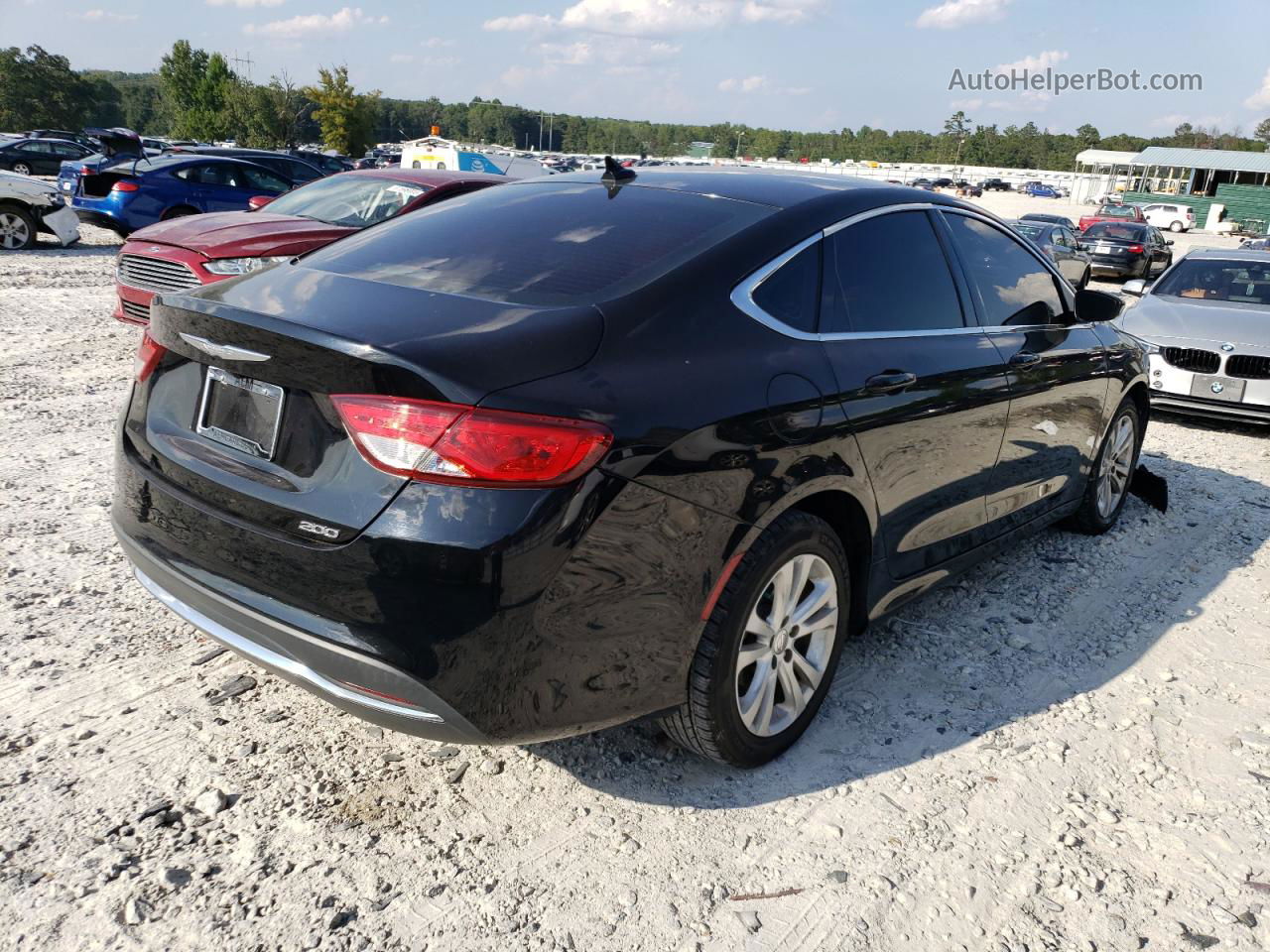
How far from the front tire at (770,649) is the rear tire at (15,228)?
15907 mm

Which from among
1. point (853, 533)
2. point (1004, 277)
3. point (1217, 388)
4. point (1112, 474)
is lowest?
point (1112, 474)

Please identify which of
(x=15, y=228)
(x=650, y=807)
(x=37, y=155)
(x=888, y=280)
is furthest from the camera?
(x=37, y=155)

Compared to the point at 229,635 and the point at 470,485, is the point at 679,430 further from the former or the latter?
the point at 229,635

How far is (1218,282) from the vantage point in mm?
9352

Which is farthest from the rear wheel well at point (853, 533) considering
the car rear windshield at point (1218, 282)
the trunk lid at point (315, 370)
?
the car rear windshield at point (1218, 282)

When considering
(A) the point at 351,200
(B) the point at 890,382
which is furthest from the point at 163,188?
(B) the point at 890,382

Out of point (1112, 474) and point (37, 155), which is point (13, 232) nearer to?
point (1112, 474)

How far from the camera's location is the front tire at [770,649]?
2.69m

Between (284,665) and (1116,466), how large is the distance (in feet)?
15.4

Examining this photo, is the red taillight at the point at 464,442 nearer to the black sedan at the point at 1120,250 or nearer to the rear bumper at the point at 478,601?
the rear bumper at the point at 478,601

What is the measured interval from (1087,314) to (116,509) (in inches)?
173

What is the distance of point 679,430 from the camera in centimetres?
248

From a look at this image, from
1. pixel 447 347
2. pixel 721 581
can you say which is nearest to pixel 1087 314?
pixel 721 581

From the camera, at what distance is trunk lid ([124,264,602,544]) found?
2.26m
